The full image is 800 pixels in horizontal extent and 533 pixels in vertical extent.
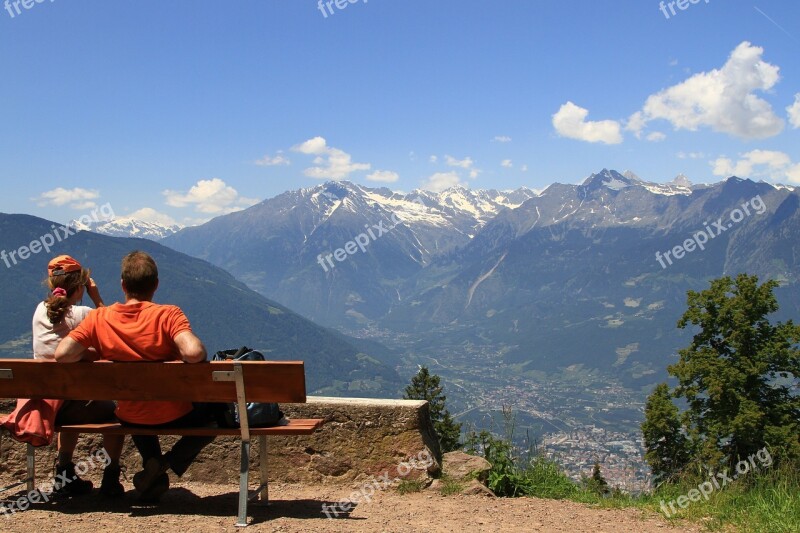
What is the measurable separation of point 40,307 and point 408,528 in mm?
3338

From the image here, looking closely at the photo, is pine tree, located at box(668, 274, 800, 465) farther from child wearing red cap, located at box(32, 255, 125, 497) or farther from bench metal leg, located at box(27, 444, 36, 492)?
bench metal leg, located at box(27, 444, 36, 492)

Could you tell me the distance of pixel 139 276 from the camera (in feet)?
15.7

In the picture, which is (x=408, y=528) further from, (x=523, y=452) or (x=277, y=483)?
(x=523, y=452)

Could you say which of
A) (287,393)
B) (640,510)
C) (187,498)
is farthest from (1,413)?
(640,510)

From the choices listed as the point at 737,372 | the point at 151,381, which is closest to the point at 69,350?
the point at 151,381

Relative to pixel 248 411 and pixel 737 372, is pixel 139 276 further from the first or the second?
pixel 737 372

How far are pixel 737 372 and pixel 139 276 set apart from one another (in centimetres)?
2519

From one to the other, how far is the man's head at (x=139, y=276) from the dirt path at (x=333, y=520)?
161cm

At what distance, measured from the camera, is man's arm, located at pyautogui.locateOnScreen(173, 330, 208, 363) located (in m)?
4.57

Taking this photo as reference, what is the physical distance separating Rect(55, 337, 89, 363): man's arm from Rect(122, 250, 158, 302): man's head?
493 millimetres

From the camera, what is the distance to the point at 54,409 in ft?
17.1

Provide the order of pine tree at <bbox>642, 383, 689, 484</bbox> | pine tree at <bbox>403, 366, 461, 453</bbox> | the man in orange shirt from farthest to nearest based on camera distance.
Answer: pine tree at <bbox>403, 366, 461, 453</bbox>
pine tree at <bbox>642, 383, 689, 484</bbox>
the man in orange shirt
